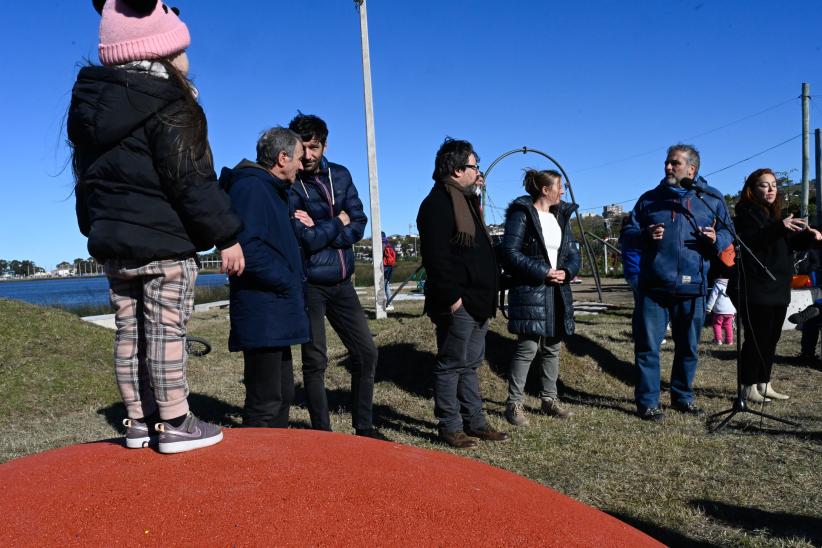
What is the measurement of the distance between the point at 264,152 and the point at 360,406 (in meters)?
1.98

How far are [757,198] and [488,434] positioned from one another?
10.8ft

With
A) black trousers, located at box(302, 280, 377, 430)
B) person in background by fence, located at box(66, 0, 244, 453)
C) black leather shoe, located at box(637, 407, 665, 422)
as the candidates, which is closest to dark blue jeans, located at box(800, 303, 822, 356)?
black leather shoe, located at box(637, 407, 665, 422)

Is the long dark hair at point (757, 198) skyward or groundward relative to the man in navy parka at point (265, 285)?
skyward

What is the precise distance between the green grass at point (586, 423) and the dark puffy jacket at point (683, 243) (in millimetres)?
1147

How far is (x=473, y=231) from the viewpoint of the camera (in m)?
5.07

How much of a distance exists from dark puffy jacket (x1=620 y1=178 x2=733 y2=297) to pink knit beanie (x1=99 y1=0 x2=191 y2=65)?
4.47 metres

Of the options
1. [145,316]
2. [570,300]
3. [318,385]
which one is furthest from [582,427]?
[145,316]

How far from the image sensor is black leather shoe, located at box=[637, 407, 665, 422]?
5.95m

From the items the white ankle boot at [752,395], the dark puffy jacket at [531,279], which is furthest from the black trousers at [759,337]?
the dark puffy jacket at [531,279]

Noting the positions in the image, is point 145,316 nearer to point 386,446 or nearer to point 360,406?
point 386,446

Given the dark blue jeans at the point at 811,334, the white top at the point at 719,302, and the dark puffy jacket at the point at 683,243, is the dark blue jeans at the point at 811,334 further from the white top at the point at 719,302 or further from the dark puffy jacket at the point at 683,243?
the dark puffy jacket at the point at 683,243

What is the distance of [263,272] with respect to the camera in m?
3.62

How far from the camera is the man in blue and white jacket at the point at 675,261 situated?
584 centimetres

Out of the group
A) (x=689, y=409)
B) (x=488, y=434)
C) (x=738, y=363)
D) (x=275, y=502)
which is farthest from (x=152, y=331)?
(x=689, y=409)
